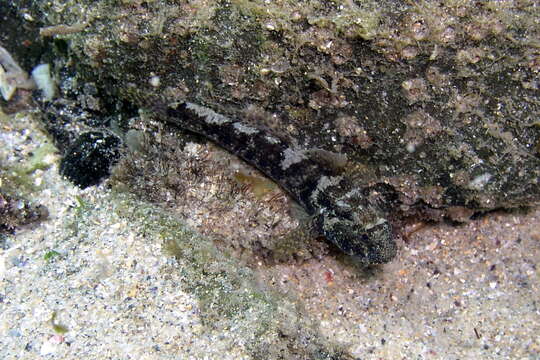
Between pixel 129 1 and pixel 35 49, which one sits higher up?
pixel 129 1

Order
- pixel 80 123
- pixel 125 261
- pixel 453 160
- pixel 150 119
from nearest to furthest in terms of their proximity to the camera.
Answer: pixel 125 261 → pixel 453 160 → pixel 150 119 → pixel 80 123

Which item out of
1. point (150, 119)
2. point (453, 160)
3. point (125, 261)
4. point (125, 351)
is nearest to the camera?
point (125, 351)

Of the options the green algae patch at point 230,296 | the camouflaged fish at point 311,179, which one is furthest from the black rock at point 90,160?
the camouflaged fish at point 311,179

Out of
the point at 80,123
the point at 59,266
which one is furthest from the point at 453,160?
the point at 80,123

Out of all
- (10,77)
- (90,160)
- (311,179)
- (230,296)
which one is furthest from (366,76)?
(10,77)

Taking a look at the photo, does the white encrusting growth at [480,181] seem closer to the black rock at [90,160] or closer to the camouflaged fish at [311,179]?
the camouflaged fish at [311,179]

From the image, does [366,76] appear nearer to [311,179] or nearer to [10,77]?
[311,179]

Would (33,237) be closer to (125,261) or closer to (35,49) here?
(125,261)

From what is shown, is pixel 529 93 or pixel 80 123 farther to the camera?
pixel 80 123
